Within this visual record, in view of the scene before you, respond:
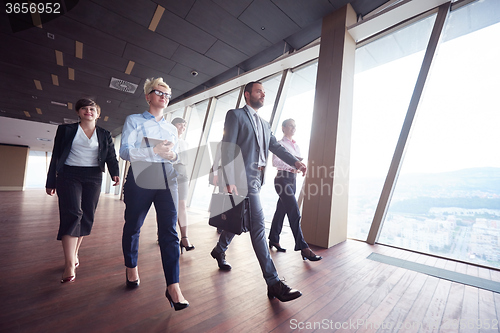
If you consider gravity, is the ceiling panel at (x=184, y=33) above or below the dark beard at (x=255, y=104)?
above

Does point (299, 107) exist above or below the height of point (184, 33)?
below

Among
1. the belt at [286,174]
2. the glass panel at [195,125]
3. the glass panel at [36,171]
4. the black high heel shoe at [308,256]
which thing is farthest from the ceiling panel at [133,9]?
the glass panel at [36,171]

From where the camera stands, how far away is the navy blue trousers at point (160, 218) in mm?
1364

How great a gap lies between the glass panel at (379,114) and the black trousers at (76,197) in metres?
3.33

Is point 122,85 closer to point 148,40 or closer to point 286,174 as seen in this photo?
point 148,40

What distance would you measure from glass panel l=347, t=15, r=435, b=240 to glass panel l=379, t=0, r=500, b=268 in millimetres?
250

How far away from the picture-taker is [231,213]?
61.8 inches

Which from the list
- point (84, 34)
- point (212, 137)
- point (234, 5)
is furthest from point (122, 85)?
point (234, 5)

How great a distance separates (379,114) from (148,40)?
4486 mm

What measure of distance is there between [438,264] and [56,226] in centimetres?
516

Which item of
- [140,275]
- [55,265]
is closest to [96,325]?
[140,275]

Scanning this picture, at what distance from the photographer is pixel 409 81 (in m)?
3.32

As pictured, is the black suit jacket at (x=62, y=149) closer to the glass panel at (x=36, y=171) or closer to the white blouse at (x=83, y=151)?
the white blouse at (x=83, y=151)

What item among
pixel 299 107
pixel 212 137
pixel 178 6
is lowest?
pixel 212 137
